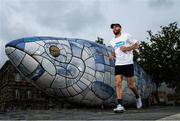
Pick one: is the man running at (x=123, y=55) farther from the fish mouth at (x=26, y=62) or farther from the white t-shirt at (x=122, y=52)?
the fish mouth at (x=26, y=62)

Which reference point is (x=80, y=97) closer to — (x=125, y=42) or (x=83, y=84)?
(x=83, y=84)

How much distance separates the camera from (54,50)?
1562 centimetres

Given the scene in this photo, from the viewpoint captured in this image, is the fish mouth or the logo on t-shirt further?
the fish mouth

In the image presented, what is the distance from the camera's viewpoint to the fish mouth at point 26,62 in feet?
50.0

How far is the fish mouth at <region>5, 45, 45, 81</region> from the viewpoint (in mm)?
15227

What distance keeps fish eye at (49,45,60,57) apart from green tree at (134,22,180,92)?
17937 millimetres

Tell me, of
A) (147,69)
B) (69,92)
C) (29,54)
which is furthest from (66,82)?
(147,69)

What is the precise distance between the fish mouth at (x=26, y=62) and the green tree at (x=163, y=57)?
1848 cm

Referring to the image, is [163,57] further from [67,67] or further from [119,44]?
[119,44]

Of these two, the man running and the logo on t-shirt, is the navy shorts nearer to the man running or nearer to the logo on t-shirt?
the man running

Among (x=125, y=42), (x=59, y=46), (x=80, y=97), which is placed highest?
(x=59, y=46)

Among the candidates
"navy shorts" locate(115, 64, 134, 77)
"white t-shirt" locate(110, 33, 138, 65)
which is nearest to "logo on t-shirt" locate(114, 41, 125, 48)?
"white t-shirt" locate(110, 33, 138, 65)

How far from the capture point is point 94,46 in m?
17.1

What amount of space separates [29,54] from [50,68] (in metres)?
1.01
